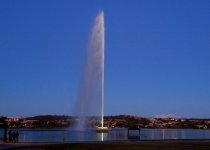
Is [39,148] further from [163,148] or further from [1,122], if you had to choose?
A: [1,122]

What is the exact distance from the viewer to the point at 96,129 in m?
119

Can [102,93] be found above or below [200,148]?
above

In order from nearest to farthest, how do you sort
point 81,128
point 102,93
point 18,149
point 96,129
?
1. point 18,149
2. point 102,93
3. point 81,128
4. point 96,129

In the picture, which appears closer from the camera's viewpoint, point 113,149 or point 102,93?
point 113,149

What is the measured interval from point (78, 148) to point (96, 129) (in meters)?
82.2

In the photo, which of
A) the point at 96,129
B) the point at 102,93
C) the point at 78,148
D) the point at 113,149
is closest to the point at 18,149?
the point at 78,148

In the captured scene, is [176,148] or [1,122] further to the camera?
[1,122]

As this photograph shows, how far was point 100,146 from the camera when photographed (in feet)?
124

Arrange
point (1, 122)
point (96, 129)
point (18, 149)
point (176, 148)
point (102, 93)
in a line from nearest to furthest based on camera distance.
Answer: point (18, 149), point (176, 148), point (1, 122), point (102, 93), point (96, 129)

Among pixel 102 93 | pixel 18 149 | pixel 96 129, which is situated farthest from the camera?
pixel 96 129

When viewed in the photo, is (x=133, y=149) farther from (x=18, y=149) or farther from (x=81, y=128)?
(x=81, y=128)

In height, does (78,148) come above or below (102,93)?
below

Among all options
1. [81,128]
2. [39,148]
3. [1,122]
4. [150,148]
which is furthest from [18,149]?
[81,128]

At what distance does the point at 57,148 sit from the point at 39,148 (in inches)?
61.0
